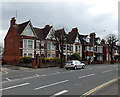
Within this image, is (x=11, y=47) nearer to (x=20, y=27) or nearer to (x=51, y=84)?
(x=20, y=27)

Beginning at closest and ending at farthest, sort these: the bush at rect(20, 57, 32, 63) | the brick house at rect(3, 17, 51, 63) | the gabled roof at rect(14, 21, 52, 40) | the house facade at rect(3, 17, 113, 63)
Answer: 1. the bush at rect(20, 57, 32, 63)
2. the brick house at rect(3, 17, 51, 63)
3. the house facade at rect(3, 17, 113, 63)
4. the gabled roof at rect(14, 21, 52, 40)

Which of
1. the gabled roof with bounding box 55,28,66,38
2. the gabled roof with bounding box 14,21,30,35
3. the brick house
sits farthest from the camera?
the gabled roof with bounding box 14,21,30,35

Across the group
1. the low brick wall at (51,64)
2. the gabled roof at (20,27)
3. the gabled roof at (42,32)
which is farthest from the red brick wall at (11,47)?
the low brick wall at (51,64)

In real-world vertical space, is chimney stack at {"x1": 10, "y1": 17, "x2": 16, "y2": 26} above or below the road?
above

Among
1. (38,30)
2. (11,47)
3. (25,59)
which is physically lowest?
(25,59)

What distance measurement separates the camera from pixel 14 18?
126ft

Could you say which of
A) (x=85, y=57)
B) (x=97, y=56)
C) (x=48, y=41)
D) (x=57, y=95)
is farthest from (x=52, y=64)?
(x=97, y=56)

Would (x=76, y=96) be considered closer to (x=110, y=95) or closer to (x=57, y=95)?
(x=57, y=95)

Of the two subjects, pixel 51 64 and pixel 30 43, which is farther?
pixel 30 43

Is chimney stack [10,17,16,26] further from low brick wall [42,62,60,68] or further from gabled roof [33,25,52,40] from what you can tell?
low brick wall [42,62,60,68]

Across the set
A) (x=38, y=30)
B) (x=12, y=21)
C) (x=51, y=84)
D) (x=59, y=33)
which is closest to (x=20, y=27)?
(x=12, y=21)

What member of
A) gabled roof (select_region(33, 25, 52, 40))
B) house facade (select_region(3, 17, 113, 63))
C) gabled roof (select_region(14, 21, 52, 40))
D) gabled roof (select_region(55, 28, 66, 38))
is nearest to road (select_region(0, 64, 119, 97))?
gabled roof (select_region(55, 28, 66, 38))

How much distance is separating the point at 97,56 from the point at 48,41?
25818 millimetres

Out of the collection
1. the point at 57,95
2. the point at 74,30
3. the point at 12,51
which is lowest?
the point at 57,95
